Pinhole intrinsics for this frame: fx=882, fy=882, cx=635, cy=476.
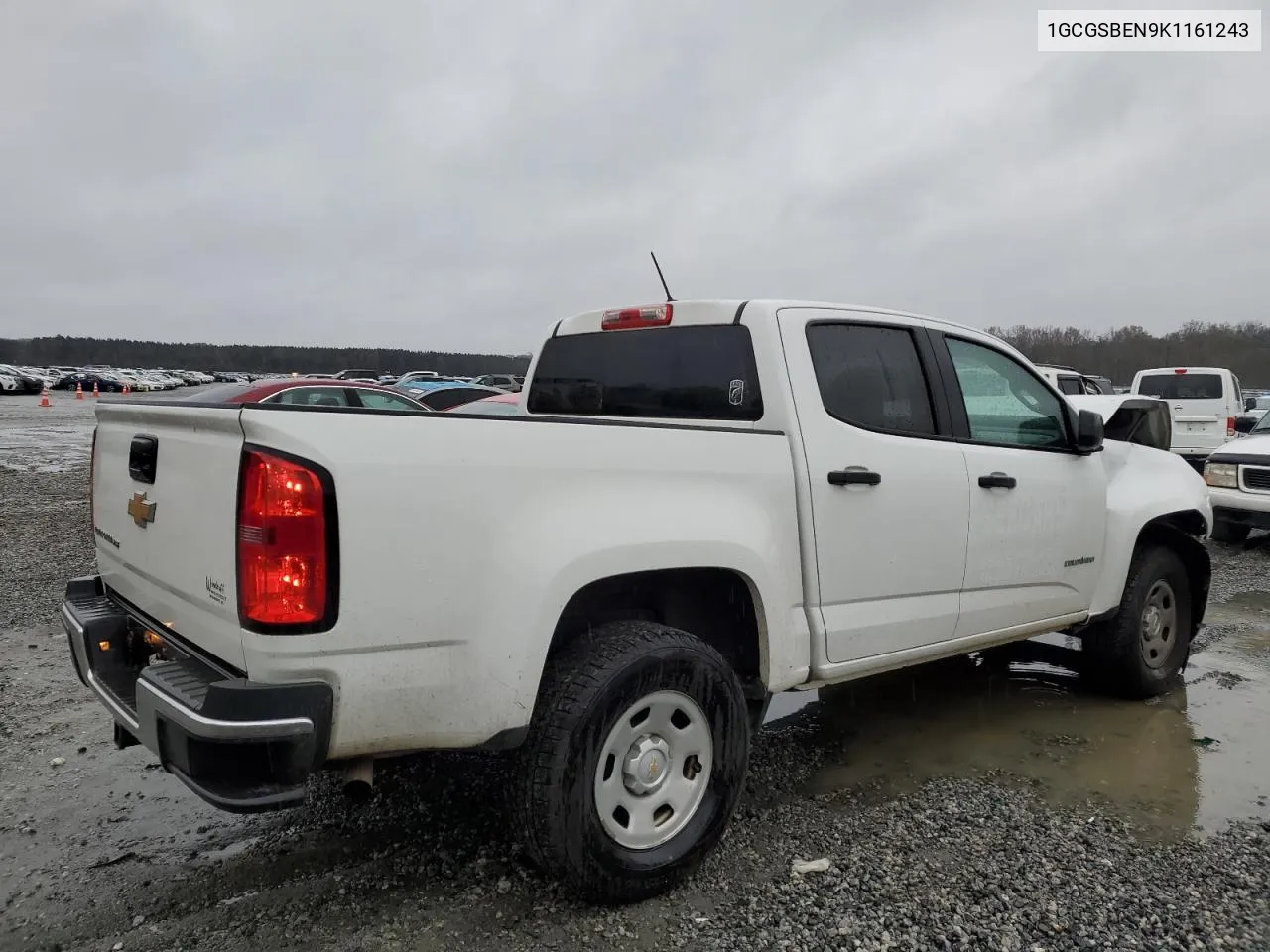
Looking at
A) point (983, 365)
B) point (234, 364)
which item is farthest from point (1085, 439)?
point (234, 364)

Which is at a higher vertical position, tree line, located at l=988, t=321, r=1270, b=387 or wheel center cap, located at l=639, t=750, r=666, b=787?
tree line, located at l=988, t=321, r=1270, b=387

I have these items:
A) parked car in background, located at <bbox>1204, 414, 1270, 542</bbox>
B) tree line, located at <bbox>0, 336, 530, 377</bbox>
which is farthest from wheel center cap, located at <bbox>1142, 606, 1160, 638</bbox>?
tree line, located at <bbox>0, 336, 530, 377</bbox>

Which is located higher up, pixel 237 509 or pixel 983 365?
pixel 983 365

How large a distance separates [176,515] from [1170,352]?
59.8 meters

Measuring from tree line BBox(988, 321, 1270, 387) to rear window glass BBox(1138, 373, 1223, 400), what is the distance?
112 ft

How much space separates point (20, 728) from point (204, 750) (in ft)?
8.85

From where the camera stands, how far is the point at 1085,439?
4.12m

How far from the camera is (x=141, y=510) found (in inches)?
109

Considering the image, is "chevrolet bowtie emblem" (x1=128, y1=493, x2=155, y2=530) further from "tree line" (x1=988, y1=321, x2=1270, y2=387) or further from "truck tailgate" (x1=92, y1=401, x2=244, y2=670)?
"tree line" (x1=988, y1=321, x2=1270, y2=387)

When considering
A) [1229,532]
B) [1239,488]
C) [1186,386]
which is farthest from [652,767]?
[1186,386]

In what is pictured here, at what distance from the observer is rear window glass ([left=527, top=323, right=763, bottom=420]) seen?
334cm

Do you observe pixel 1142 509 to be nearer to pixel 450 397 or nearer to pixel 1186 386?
pixel 450 397

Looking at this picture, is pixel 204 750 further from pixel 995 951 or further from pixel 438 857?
pixel 995 951

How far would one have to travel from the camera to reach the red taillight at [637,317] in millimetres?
3645
